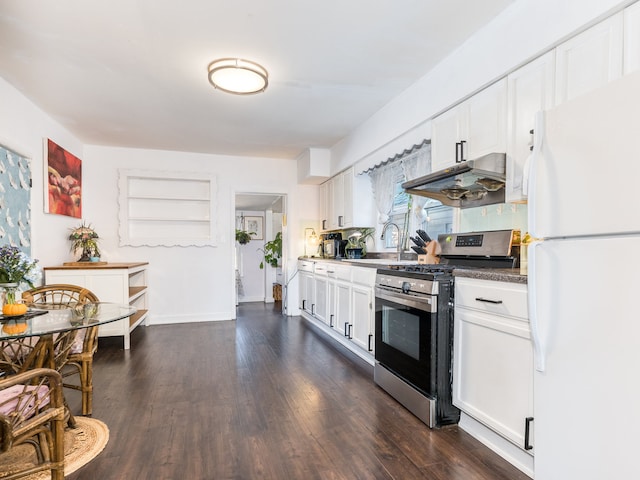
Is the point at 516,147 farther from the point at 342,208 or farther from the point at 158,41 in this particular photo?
the point at 342,208

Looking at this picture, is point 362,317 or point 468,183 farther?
point 362,317

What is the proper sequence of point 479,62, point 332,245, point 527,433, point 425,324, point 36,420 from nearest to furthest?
point 36,420 < point 527,433 < point 425,324 < point 479,62 < point 332,245

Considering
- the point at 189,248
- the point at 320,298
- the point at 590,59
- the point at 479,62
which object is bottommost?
the point at 320,298

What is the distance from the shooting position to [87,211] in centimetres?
493

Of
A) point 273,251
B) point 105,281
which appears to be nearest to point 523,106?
point 105,281

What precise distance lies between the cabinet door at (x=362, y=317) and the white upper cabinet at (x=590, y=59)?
78.2 inches

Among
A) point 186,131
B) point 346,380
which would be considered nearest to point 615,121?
point 346,380

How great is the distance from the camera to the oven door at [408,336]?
2.18 metres

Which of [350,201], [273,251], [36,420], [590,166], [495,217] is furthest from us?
[273,251]

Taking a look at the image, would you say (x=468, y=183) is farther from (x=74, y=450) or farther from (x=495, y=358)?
(x=74, y=450)

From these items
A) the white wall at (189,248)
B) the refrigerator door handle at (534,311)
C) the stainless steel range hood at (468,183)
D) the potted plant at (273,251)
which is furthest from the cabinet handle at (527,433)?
the potted plant at (273,251)

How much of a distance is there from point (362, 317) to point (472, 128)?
71.5 inches

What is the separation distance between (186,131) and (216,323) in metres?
2.62

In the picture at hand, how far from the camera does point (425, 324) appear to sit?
222 cm
